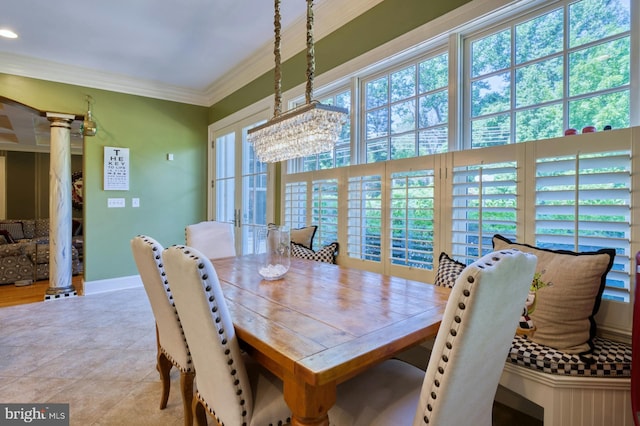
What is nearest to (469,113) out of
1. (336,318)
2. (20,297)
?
(336,318)

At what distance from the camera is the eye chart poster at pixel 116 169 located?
13.6ft

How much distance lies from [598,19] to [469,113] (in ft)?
2.21

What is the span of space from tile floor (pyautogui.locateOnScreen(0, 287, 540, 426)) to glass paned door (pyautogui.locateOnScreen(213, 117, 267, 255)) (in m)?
1.39

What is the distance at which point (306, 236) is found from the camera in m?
2.88

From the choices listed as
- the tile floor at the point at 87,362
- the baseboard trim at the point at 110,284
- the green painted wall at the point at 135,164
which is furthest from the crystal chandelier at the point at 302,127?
the baseboard trim at the point at 110,284

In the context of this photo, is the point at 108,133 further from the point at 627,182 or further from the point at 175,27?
the point at 627,182

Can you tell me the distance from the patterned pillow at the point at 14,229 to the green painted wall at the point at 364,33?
19.7 ft

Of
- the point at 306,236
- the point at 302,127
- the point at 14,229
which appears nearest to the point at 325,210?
the point at 306,236

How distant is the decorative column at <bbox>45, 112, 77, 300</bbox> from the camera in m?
3.84

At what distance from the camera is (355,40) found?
102 inches

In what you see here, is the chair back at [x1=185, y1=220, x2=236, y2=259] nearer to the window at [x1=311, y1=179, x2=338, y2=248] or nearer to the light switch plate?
the window at [x1=311, y1=179, x2=338, y2=248]

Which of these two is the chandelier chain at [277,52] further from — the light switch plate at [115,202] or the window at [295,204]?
the light switch plate at [115,202]

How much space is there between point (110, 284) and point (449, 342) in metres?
4.64

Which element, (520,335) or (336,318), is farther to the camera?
(520,335)
